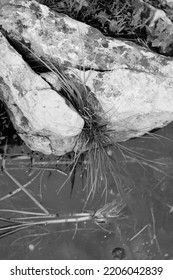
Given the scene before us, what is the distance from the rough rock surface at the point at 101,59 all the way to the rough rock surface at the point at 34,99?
0.68ft

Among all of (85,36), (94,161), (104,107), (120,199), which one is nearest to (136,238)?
(120,199)

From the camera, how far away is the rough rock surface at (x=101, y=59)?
2.58 meters

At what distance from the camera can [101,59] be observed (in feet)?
8.66

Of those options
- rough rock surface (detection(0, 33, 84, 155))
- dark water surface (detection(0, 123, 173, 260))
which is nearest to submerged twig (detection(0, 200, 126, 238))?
dark water surface (detection(0, 123, 173, 260))

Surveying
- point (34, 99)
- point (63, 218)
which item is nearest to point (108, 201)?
point (63, 218)

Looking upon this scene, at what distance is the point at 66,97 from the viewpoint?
273 centimetres

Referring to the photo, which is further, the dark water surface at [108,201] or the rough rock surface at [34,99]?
the dark water surface at [108,201]

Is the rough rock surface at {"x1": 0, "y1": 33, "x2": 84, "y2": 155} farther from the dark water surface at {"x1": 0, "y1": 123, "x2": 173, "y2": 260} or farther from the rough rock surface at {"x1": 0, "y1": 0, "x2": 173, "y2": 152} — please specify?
the dark water surface at {"x1": 0, "y1": 123, "x2": 173, "y2": 260}

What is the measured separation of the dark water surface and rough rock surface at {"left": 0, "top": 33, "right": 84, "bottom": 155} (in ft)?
1.93

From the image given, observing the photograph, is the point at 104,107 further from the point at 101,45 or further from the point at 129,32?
the point at 129,32

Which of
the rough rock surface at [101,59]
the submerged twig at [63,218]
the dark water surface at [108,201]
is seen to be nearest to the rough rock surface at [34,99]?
the rough rock surface at [101,59]

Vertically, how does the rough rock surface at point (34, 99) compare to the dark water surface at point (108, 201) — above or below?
above

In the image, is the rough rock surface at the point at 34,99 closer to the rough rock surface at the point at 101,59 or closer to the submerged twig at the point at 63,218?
the rough rock surface at the point at 101,59

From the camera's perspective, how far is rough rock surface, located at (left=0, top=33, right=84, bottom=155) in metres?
2.50
